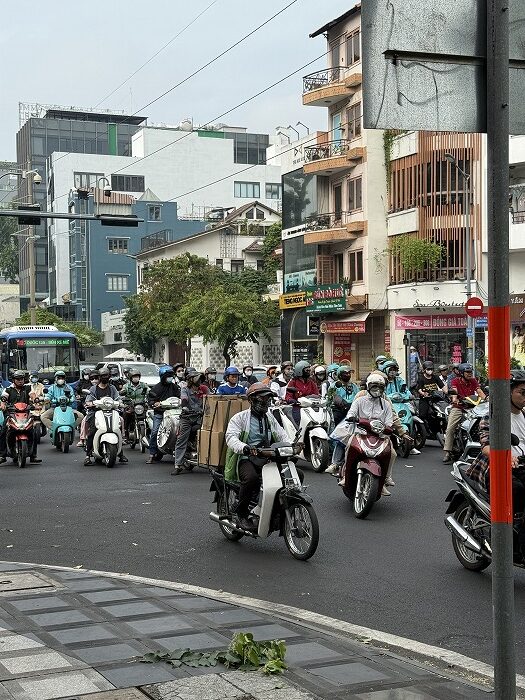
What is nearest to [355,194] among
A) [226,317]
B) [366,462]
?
[226,317]

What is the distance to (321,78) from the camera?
46.9 m

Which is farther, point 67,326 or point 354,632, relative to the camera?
point 67,326

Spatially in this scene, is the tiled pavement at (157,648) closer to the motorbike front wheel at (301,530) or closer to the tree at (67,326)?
the motorbike front wheel at (301,530)

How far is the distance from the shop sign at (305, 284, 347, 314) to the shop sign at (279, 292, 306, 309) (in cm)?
136

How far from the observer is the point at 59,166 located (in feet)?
301

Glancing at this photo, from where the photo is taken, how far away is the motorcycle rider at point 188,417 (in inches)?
662

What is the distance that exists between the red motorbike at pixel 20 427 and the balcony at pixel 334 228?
28074mm

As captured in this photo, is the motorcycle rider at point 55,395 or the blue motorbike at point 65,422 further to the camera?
the motorcycle rider at point 55,395

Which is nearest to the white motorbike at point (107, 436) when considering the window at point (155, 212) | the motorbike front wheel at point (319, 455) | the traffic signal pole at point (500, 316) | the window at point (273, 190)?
the motorbike front wheel at point (319, 455)

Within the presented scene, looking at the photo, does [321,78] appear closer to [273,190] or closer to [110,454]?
[110,454]

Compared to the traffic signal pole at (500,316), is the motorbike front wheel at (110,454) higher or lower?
lower

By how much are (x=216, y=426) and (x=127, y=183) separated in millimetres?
81582

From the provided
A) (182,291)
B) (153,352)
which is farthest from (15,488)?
(153,352)

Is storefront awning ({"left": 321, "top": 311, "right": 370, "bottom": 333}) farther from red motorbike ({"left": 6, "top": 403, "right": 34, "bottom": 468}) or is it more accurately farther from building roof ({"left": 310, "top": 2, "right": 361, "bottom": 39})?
red motorbike ({"left": 6, "top": 403, "right": 34, "bottom": 468})
